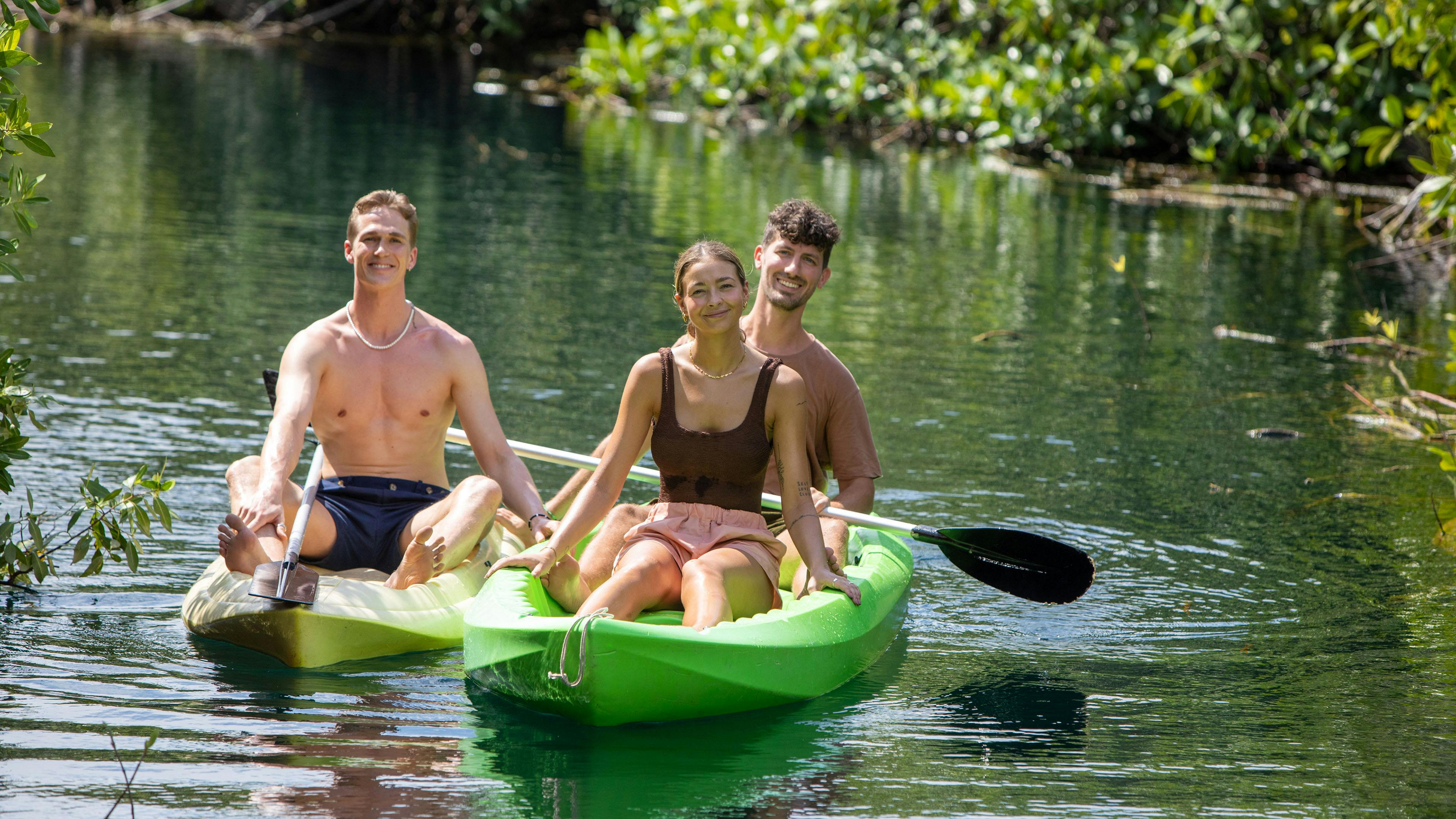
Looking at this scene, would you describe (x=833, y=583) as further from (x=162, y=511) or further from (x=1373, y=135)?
(x=1373, y=135)

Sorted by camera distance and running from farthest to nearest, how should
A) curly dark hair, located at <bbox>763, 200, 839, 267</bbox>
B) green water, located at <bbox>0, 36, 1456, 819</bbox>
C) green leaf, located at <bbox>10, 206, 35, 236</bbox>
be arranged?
curly dark hair, located at <bbox>763, 200, 839, 267</bbox> < green leaf, located at <bbox>10, 206, 35, 236</bbox> < green water, located at <bbox>0, 36, 1456, 819</bbox>

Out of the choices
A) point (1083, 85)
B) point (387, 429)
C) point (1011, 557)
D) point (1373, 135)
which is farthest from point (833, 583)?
point (1083, 85)

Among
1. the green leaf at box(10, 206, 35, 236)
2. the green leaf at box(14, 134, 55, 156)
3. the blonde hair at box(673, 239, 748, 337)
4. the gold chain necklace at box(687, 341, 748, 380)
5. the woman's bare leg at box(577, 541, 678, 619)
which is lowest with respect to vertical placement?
the woman's bare leg at box(577, 541, 678, 619)

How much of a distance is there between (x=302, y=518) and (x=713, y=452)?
131 cm

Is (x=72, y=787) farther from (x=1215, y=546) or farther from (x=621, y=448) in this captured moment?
(x=1215, y=546)

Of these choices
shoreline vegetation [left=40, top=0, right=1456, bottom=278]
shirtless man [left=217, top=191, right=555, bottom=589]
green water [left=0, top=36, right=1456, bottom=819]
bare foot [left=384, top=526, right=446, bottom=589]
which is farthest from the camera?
shoreline vegetation [left=40, top=0, right=1456, bottom=278]

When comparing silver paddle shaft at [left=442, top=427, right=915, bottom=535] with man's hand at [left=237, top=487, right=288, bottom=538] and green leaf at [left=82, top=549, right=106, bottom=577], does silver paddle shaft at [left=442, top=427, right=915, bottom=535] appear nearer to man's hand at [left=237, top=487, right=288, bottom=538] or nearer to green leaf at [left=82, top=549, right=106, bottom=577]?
man's hand at [left=237, top=487, right=288, bottom=538]

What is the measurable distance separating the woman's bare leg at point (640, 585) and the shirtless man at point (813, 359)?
0.63 meters

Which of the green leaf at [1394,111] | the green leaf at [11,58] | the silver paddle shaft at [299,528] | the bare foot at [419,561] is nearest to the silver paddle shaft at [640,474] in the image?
the bare foot at [419,561]

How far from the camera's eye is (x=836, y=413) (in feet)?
17.8

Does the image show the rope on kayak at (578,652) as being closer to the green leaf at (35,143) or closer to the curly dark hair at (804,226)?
the curly dark hair at (804,226)

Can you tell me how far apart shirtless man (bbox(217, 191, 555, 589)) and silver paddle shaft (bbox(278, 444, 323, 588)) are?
0.08 meters

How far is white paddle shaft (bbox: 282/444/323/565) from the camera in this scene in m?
4.71

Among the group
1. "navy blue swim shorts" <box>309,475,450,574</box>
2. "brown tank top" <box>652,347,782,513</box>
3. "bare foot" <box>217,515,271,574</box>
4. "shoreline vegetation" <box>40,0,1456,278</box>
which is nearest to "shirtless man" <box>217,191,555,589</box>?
"navy blue swim shorts" <box>309,475,450,574</box>
